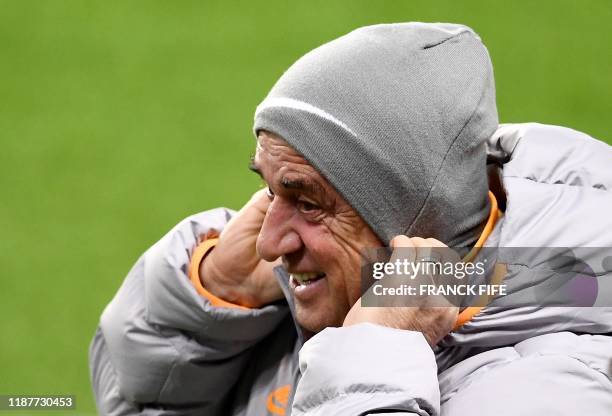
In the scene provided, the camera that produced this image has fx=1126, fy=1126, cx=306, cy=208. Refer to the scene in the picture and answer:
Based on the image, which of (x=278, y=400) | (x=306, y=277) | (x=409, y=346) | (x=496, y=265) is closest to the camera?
(x=409, y=346)

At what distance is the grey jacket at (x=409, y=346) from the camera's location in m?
1.36

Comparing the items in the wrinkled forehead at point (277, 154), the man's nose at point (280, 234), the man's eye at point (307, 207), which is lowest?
the man's nose at point (280, 234)

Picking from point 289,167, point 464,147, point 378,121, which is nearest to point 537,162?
point 464,147

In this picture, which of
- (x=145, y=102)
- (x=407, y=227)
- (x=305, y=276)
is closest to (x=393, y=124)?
(x=407, y=227)

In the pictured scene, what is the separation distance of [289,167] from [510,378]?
43 cm

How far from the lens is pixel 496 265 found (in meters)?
1.52

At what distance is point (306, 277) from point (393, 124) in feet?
0.87

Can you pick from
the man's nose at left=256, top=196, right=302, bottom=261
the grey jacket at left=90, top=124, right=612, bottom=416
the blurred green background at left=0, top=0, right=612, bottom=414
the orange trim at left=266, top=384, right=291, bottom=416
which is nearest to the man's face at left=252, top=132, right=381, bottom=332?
the man's nose at left=256, top=196, right=302, bottom=261

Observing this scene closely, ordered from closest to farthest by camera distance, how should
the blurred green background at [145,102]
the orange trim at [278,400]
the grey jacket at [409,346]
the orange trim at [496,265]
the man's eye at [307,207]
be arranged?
the grey jacket at [409,346] → the orange trim at [496,265] → the man's eye at [307,207] → the orange trim at [278,400] → the blurred green background at [145,102]

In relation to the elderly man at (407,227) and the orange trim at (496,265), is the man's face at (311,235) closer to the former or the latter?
the elderly man at (407,227)

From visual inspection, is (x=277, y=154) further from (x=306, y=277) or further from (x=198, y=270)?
(x=198, y=270)

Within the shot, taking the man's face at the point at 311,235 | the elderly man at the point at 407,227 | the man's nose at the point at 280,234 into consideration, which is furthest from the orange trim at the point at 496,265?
the man's nose at the point at 280,234

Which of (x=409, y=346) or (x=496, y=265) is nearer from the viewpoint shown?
(x=409, y=346)

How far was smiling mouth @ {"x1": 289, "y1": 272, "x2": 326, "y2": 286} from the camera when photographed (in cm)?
162
